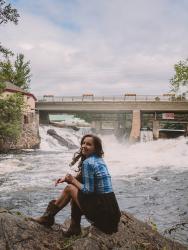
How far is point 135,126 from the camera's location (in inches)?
2170

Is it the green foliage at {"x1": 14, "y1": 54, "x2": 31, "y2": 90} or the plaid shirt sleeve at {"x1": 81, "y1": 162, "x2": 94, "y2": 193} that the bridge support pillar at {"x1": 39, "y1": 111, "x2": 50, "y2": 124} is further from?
the plaid shirt sleeve at {"x1": 81, "y1": 162, "x2": 94, "y2": 193}

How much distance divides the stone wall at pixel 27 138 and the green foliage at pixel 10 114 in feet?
8.75

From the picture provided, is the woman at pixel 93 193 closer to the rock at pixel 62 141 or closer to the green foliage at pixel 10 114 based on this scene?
the green foliage at pixel 10 114

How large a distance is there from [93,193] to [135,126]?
4969 cm

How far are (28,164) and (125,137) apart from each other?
32.7 meters

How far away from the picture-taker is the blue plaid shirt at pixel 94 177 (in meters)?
5.77

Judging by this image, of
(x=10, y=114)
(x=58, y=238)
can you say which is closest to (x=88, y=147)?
(x=58, y=238)

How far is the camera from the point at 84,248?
5.60 meters

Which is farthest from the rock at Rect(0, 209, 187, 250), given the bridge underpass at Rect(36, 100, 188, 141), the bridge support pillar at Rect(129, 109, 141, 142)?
the bridge support pillar at Rect(129, 109, 141, 142)

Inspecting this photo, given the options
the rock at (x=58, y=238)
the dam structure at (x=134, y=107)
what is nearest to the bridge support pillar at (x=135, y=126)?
the dam structure at (x=134, y=107)

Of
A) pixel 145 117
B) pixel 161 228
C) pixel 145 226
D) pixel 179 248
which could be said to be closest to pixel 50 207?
pixel 145 226

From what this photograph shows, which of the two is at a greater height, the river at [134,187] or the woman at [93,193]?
the woman at [93,193]

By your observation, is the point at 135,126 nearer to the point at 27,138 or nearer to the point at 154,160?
the point at 27,138

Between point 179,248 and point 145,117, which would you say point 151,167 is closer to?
point 179,248
